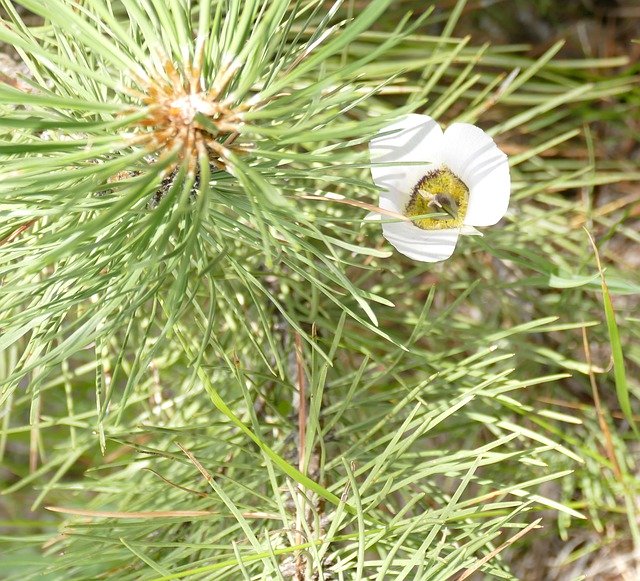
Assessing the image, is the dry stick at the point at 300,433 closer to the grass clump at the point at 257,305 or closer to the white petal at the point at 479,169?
the grass clump at the point at 257,305

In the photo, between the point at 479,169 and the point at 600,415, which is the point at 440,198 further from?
the point at 600,415

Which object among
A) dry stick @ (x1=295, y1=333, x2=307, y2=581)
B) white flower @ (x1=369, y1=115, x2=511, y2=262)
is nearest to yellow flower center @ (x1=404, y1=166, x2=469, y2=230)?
white flower @ (x1=369, y1=115, x2=511, y2=262)

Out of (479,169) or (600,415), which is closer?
(479,169)

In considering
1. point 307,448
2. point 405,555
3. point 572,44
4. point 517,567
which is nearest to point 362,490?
point 307,448

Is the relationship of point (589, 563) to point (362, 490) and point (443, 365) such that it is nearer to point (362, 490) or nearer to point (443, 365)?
point (443, 365)

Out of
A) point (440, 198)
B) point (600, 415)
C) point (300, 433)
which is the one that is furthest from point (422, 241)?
point (600, 415)

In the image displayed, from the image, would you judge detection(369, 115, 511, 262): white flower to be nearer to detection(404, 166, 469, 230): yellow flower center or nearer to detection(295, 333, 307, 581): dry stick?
detection(404, 166, 469, 230): yellow flower center

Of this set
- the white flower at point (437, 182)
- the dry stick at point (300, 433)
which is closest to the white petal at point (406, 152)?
the white flower at point (437, 182)
